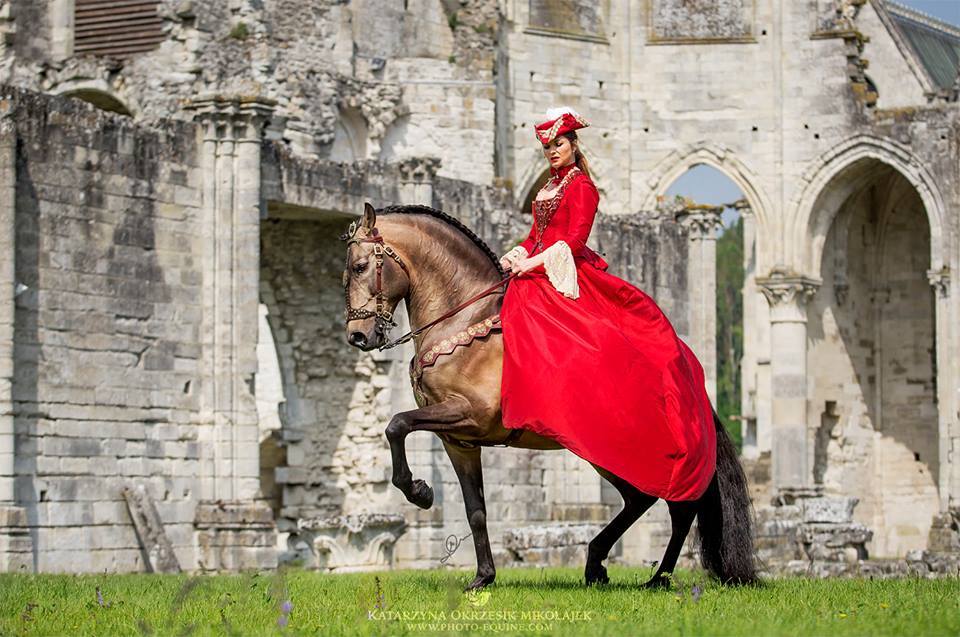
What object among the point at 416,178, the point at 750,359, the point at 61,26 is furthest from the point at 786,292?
the point at 416,178

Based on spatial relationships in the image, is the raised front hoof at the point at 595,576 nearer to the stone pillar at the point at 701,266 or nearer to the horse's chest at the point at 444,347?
the horse's chest at the point at 444,347

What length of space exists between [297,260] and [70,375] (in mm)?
5344

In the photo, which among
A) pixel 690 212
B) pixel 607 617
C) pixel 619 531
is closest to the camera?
pixel 607 617

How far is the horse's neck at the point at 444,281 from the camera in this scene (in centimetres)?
1159

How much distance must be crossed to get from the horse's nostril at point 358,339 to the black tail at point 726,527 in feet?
7.04

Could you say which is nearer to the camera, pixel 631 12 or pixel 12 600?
pixel 12 600

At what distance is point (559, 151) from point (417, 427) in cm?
190

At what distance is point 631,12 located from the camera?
40.8 m

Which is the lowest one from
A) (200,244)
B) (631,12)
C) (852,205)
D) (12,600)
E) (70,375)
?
(12,600)

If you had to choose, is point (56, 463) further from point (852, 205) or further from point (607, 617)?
point (852, 205)

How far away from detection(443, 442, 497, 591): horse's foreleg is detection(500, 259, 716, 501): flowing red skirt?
0.47 meters

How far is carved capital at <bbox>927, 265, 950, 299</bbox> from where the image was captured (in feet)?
123

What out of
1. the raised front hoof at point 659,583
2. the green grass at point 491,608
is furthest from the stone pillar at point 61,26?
the raised front hoof at point 659,583

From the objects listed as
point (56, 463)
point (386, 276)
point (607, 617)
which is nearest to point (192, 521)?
point (56, 463)
